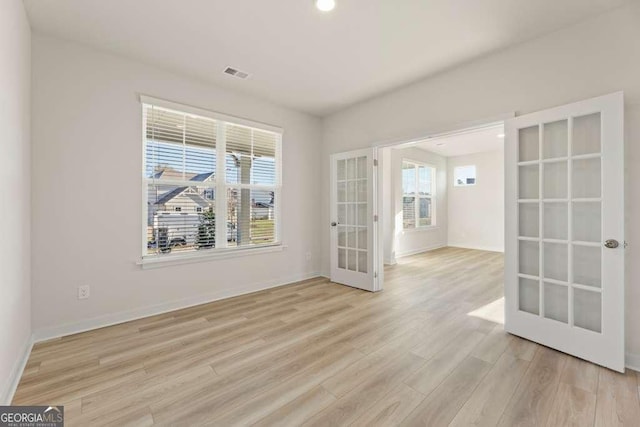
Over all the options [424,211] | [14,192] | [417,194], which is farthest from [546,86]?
[424,211]

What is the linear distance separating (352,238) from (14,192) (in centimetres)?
363

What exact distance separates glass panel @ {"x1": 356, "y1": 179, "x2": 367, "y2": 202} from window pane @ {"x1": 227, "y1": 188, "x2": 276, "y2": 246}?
53.3 inches

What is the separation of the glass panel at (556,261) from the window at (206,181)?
3.29m

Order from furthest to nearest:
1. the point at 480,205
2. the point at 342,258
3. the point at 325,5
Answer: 1. the point at 480,205
2. the point at 342,258
3. the point at 325,5

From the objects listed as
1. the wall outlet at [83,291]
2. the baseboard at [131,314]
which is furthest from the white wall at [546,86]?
the wall outlet at [83,291]

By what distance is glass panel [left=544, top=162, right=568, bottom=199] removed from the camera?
231 centimetres

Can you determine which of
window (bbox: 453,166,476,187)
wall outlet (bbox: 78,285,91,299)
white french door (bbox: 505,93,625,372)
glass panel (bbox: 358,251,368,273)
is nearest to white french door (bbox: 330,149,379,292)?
glass panel (bbox: 358,251,368,273)

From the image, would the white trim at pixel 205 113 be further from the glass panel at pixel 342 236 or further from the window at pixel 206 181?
the glass panel at pixel 342 236

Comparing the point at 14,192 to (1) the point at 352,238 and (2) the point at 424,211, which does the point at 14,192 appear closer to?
(1) the point at 352,238

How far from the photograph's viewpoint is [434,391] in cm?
179

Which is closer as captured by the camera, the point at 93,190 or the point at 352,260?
the point at 93,190

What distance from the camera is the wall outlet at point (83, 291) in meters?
2.63

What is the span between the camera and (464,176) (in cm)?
811

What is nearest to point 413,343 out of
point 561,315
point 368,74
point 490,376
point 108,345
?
point 490,376
